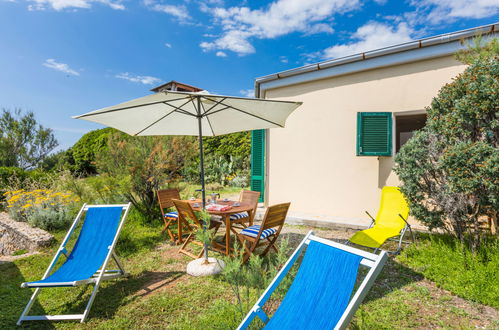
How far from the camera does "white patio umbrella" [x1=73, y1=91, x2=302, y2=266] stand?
3.42m

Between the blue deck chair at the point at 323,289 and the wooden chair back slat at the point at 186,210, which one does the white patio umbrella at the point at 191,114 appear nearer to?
the wooden chair back slat at the point at 186,210

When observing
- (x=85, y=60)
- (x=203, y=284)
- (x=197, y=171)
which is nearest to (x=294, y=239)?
(x=203, y=284)

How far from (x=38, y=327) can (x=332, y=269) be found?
293 centimetres

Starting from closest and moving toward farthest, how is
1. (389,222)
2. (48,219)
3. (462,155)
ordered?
1. (462,155)
2. (389,222)
3. (48,219)

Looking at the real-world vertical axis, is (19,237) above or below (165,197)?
below

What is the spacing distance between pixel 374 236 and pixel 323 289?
8.56 ft

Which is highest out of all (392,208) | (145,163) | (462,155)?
(462,155)

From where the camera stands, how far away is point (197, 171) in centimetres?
1344

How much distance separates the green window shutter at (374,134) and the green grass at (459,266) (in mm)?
2215

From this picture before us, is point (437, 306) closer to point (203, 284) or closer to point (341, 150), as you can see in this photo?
point (203, 284)

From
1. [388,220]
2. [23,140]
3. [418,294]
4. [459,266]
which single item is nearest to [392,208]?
[388,220]

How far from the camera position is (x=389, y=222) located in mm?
4590

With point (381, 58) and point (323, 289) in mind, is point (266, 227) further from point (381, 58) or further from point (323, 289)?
point (381, 58)

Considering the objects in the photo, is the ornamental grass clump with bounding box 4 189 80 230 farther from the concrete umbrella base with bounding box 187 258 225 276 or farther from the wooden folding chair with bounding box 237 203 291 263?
the wooden folding chair with bounding box 237 203 291 263
